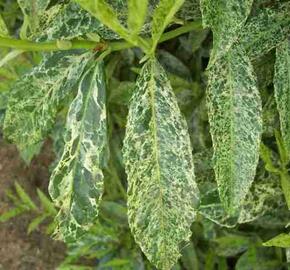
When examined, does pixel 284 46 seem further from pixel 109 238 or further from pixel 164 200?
pixel 109 238

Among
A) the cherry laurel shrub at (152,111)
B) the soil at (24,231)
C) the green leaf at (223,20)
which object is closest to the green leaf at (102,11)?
the cherry laurel shrub at (152,111)

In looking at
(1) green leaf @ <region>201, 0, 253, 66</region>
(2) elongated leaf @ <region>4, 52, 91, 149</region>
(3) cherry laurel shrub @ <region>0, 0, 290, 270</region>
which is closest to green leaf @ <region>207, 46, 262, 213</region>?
(3) cherry laurel shrub @ <region>0, 0, 290, 270</region>

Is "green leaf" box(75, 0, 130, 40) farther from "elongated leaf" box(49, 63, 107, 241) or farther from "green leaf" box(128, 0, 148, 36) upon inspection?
"elongated leaf" box(49, 63, 107, 241)

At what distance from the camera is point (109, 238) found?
5.58 ft

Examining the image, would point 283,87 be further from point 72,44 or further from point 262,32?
point 72,44

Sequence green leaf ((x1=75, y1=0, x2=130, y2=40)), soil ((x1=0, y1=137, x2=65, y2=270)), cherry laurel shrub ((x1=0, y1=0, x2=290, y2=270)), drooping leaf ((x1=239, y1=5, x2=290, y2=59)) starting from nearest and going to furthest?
1. green leaf ((x1=75, y1=0, x2=130, y2=40))
2. cherry laurel shrub ((x1=0, y1=0, x2=290, y2=270))
3. drooping leaf ((x1=239, y1=5, x2=290, y2=59))
4. soil ((x1=0, y1=137, x2=65, y2=270))

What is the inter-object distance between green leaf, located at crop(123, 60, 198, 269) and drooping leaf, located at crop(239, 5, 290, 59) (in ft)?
A: 0.50

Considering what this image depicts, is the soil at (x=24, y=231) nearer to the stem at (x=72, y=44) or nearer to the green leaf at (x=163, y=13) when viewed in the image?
the stem at (x=72, y=44)

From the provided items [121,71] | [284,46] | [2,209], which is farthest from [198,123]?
[2,209]

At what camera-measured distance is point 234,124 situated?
0.88 m

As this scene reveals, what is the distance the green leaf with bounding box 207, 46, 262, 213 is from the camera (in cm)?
85

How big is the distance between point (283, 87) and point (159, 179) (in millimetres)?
226

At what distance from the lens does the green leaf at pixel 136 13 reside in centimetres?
72

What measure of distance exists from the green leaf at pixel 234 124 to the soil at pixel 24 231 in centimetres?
156
